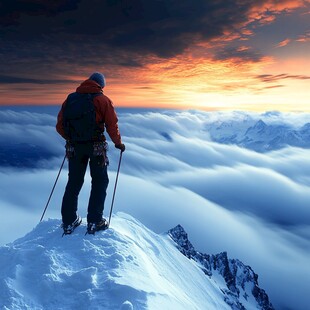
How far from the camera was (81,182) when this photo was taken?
308 inches

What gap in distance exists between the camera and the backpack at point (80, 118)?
715 centimetres

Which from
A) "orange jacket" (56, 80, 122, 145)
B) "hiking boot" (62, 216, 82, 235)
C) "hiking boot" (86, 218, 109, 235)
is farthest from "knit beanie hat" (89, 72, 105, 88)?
"hiking boot" (62, 216, 82, 235)

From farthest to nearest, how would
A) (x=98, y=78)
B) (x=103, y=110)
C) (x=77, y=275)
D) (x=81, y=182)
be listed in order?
(x=81, y=182)
(x=98, y=78)
(x=103, y=110)
(x=77, y=275)

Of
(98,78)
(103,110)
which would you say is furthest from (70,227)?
(98,78)

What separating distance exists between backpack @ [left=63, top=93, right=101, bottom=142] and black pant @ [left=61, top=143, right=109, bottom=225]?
0.85ft

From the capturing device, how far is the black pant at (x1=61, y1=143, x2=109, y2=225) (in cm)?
755

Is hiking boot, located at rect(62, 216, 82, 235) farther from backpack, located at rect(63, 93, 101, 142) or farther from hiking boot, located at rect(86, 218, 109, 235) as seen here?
backpack, located at rect(63, 93, 101, 142)

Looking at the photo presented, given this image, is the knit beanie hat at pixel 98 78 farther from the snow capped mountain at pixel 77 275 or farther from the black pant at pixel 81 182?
the snow capped mountain at pixel 77 275

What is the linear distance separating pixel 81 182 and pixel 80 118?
67.8 inches

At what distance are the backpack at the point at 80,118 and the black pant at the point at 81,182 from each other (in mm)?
259

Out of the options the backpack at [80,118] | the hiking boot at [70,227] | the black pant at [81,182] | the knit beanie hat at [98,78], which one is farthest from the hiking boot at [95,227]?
the knit beanie hat at [98,78]

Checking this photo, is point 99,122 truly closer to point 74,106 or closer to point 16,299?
point 74,106

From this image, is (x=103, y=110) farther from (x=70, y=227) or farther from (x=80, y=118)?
(x=70, y=227)

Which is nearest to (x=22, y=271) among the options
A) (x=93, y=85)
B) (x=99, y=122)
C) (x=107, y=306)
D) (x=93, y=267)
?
(x=93, y=267)
